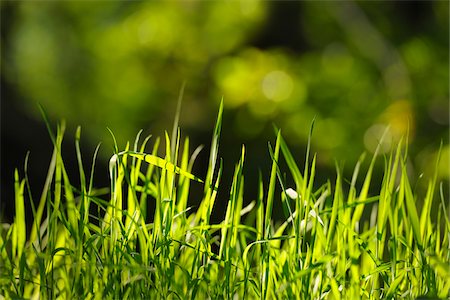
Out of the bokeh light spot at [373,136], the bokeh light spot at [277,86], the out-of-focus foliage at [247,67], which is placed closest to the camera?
the bokeh light spot at [373,136]

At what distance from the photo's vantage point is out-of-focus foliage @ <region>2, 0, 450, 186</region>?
4781mm

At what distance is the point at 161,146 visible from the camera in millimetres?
5336

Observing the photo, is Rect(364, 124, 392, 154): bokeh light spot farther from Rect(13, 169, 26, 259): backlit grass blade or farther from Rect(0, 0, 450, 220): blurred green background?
Rect(13, 169, 26, 259): backlit grass blade

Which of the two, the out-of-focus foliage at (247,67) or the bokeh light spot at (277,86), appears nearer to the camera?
the out-of-focus foliage at (247,67)

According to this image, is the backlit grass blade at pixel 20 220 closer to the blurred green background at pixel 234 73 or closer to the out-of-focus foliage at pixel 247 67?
the out-of-focus foliage at pixel 247 67

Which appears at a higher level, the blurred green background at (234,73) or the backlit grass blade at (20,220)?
the backlit grass blade at (20,220)

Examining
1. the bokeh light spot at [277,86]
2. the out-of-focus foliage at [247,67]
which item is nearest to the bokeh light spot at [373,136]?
the out-of-focus foliage at [247,67]

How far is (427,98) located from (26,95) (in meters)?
3.06

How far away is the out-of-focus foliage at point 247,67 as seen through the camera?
478 cm

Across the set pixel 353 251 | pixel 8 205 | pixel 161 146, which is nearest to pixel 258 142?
pixel 161 146

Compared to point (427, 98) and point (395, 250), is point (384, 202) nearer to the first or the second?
point (395, 250)

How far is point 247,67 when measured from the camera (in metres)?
5.09

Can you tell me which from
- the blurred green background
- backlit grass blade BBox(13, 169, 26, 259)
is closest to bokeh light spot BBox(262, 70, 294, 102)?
the blurred green background

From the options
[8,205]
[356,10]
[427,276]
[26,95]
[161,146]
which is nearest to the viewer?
[427,276]
